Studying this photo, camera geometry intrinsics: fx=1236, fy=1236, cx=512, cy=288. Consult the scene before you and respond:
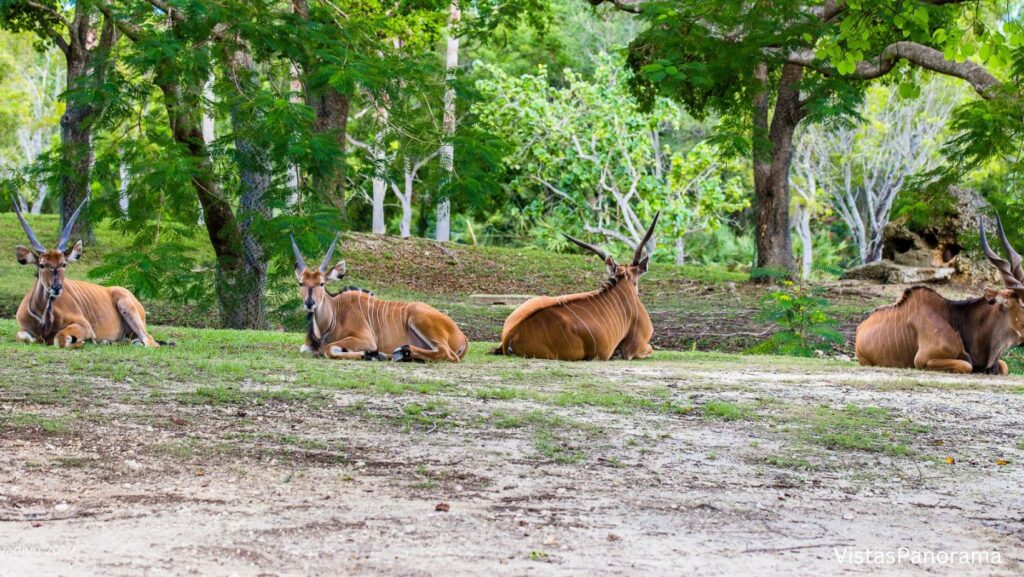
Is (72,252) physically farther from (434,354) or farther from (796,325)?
(796,325)

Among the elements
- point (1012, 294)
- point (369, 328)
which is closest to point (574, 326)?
point (369, 328)

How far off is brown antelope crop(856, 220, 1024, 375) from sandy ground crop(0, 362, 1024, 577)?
2939 mm

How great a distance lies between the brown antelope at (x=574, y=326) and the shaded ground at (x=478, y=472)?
5.66 feet

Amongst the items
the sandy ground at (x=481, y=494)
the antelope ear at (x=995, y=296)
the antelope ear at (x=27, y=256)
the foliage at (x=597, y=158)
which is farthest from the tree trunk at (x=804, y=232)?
the sandy ground at (x=481, y=494)

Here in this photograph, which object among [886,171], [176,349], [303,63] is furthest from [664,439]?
[886,171]

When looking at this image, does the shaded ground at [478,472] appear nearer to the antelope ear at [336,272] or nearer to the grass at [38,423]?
the grass at [38,423]

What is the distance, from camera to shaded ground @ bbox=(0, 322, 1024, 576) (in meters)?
4.03

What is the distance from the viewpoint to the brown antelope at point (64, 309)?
8.95 m

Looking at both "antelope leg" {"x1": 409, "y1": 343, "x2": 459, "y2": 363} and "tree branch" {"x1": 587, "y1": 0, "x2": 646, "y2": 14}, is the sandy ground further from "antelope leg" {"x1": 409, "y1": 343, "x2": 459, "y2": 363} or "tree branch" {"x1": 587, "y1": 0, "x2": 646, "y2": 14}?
"tree branch" {"x1": 587, "y1": 0, "x2": 646, "y2": 14}

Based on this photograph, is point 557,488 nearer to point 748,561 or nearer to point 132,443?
point 748,561

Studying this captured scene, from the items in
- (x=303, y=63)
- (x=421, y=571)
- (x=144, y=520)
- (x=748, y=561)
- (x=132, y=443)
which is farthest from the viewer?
(x=303, y=63)

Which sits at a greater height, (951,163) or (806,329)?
(951,163)

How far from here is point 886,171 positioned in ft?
103

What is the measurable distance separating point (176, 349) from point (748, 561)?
6192mm
